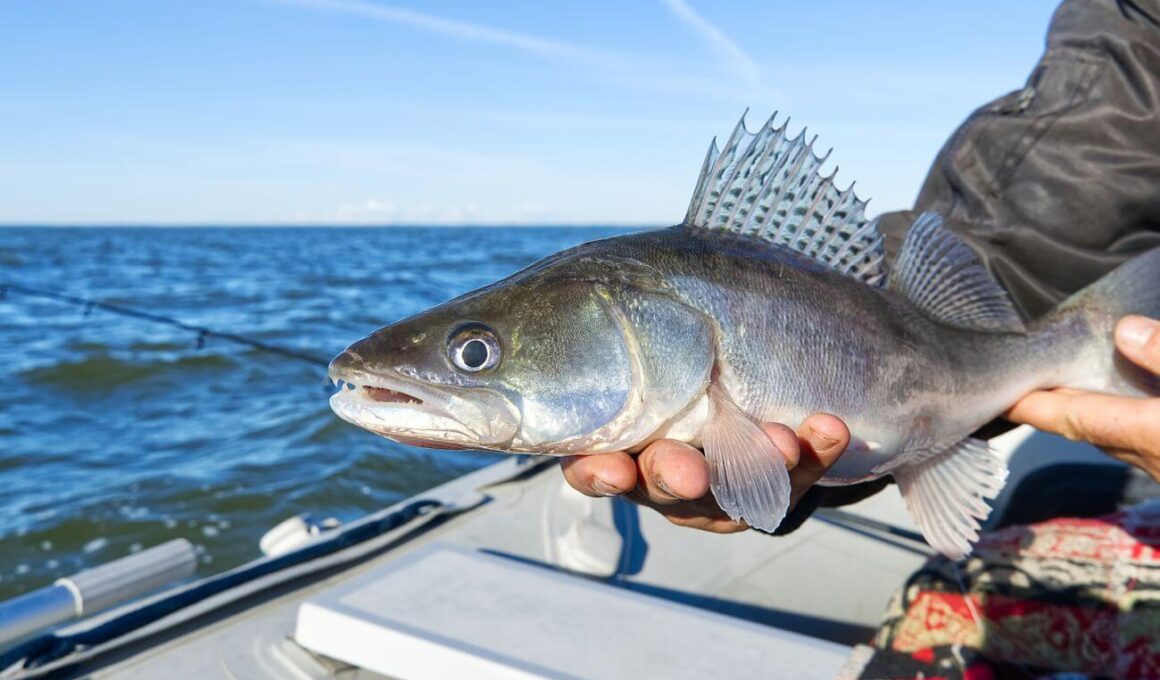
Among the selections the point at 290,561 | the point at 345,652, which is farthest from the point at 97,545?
the point at 345,652

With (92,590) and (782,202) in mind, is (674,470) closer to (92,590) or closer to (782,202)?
(782,202)

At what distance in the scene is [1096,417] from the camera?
247cm

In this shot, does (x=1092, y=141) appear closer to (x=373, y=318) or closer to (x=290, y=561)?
(x=290, y=561)

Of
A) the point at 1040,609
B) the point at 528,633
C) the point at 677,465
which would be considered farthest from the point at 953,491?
the point at 528,633

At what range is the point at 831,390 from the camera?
2.20 m

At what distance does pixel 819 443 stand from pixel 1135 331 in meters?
1.18

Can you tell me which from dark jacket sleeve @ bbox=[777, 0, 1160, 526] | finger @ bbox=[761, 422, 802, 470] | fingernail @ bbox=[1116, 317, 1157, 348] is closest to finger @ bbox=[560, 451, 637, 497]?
finger @ bbox=[761, 422, 802, 470]

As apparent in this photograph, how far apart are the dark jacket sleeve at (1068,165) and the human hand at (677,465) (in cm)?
71

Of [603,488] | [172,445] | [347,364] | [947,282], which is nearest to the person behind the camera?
[347,364]

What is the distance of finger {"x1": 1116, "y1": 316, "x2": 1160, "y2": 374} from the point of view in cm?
241

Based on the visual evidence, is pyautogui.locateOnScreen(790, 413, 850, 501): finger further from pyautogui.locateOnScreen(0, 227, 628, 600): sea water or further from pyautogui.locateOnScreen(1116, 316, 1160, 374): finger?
pyautogui.locateOnScreen(0, 227, 628, 600): sea water

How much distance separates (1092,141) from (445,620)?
9.08 ft

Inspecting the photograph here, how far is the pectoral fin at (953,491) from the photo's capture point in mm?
2475

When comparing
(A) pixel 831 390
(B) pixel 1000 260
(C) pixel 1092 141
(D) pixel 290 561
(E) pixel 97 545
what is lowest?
(E) pixel 97 545
